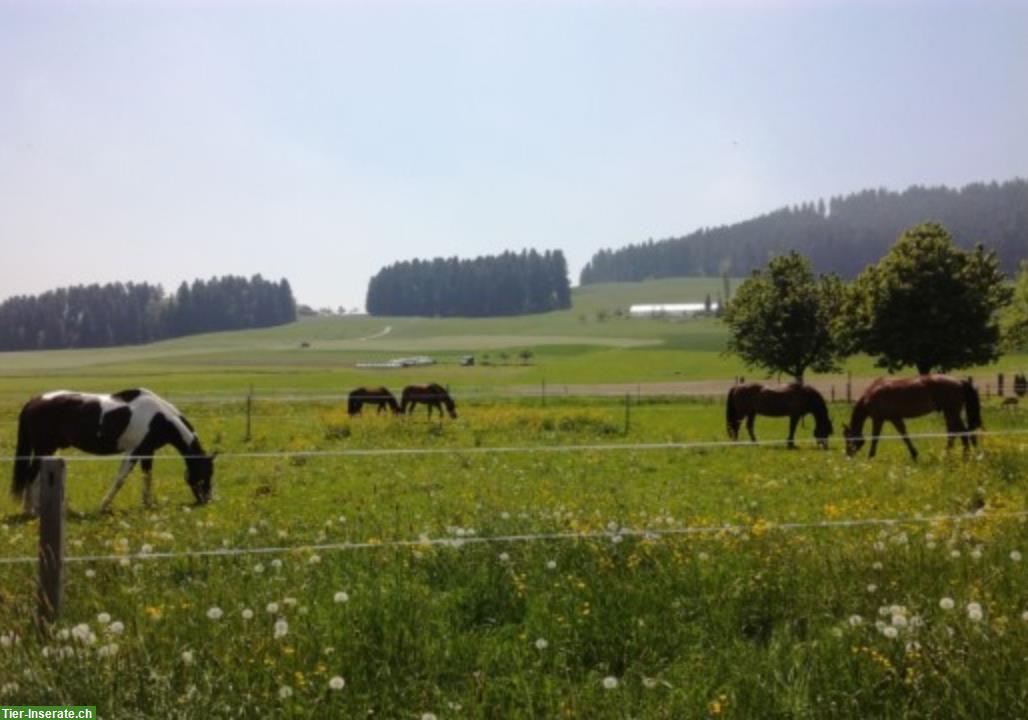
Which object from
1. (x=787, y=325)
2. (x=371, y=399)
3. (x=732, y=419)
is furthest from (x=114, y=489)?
(x=787, y=325)

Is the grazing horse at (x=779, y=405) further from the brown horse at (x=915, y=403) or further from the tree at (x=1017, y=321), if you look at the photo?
the tree at (x=1017, y=321)

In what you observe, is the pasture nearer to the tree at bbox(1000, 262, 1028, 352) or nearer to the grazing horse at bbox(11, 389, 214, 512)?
the grazing horse at bbox(11, 389, 214, 512)

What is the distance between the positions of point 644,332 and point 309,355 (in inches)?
2589

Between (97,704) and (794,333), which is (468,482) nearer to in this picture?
(97,704)

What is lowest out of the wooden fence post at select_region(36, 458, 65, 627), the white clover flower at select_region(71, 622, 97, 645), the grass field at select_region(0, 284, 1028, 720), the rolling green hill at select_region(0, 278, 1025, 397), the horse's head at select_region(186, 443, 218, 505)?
the rolling green hill at select_region(0, 278, 1025, 397)

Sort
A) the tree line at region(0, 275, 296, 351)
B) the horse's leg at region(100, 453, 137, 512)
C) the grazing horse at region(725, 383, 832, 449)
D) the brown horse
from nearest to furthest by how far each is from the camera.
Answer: the horse's leg at region(100, 453, 137, 512) → the brown horse → the grazing horse at region(725, 383, 832, 449) → the tree line at region(0, 275, 296, 351)

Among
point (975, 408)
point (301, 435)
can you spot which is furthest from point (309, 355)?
point (975, 408)

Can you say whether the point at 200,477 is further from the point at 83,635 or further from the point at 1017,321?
the point at 1017,321

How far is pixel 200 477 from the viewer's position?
46.2ft

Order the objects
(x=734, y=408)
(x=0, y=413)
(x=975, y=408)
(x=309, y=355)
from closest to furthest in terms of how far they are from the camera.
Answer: (x=975, y=408)
(x=734, y=408)
(x=0, y=413)
(x=309, y=355)

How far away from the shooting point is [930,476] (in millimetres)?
13461

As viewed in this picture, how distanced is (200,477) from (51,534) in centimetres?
912

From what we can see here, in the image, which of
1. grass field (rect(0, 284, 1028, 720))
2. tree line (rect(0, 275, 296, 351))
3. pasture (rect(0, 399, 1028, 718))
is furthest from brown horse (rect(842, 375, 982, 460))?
tree line (rect(0, 275, 296, 351))

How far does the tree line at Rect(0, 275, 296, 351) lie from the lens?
575ft
